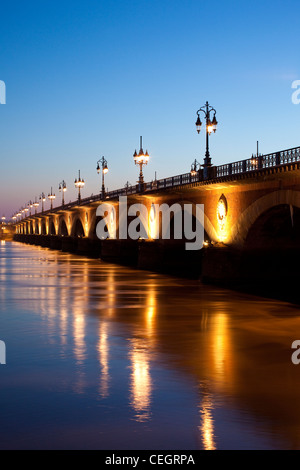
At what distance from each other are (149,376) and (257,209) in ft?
54.7

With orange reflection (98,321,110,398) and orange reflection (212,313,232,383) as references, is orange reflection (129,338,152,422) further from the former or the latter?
orange reflection (212,313,232,383)

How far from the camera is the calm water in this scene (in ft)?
27.2

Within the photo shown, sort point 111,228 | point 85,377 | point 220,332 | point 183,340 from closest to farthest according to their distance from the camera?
point 85,377
point 183,340
point 220,332
point 111,228

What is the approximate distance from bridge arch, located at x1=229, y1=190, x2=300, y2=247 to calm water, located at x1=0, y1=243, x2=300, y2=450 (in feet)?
13.1

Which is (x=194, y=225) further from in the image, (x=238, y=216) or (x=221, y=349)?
(x=221, y=349)

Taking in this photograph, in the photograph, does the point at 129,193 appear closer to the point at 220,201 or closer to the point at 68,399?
the point at 220,201

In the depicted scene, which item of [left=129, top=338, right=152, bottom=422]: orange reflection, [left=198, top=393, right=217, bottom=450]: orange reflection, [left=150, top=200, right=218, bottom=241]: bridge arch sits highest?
[left=150, top=200, right=218, bottom=241]: bridge arch

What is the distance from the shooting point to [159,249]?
40688mm

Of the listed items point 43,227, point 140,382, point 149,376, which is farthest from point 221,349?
point 43,227

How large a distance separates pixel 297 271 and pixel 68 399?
21897 millimetres

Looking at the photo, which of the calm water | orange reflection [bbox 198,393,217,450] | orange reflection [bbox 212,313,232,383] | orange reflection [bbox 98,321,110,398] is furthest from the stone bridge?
orange reflection [bbox 198,393,217,450]

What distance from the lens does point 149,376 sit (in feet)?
37.6

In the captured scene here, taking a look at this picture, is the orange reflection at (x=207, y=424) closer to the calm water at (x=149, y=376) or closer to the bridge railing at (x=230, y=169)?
the calm water at (x=149, y=376)
